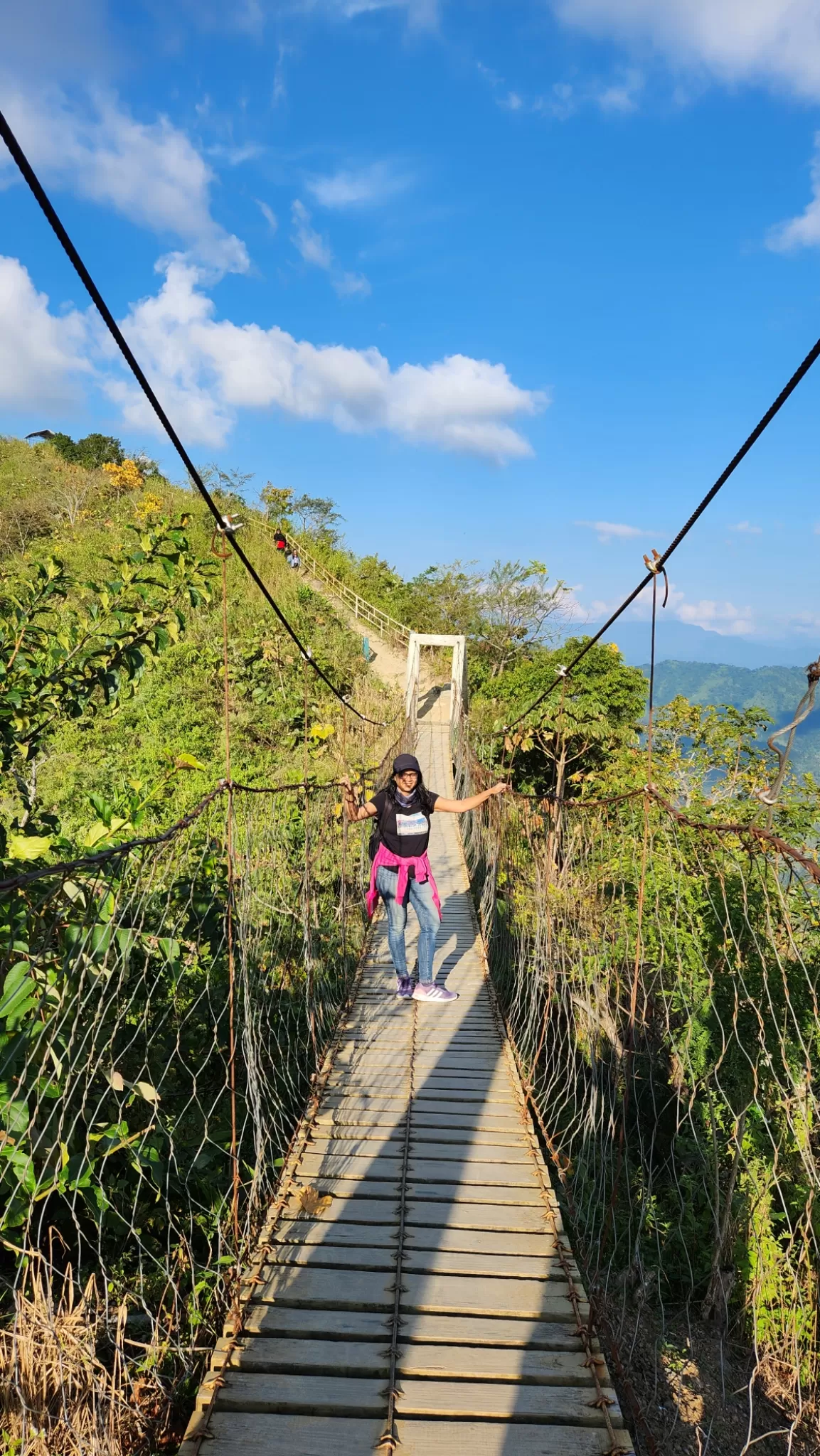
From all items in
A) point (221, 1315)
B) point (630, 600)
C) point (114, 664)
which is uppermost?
point (630, 600)

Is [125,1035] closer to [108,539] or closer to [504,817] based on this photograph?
[504,817]

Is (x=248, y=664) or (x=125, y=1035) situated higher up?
(x=248, y=664)

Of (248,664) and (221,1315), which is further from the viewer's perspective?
(248,664)

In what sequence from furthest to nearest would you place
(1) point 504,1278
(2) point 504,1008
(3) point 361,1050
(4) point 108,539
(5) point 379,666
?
(5) point 379,666, (4) point 108,539, (2) point 504,1008, (3) point 361,1050, (1) point 504,1278

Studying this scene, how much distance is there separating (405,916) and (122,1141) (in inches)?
53.0

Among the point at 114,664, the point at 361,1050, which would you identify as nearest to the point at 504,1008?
the point at 361,1050

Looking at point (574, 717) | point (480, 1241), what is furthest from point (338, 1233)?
point (574, 717)

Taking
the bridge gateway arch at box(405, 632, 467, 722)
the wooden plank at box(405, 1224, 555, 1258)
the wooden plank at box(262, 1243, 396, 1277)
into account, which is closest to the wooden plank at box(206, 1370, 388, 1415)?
the wooden plank at box(262, 1243, 396, 1277)

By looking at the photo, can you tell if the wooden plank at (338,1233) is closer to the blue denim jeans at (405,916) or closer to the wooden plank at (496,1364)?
the wooden plank at (496,1364)

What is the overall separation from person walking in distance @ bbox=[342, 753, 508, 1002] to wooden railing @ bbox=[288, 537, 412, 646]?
12.5 meters

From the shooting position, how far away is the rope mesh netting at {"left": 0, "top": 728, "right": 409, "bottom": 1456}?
1.16 meters

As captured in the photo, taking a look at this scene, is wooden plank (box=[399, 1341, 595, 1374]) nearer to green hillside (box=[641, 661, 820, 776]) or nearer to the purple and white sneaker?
the purple and white sneaker

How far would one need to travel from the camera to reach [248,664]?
30.6 ft

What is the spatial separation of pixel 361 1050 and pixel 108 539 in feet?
39.1
